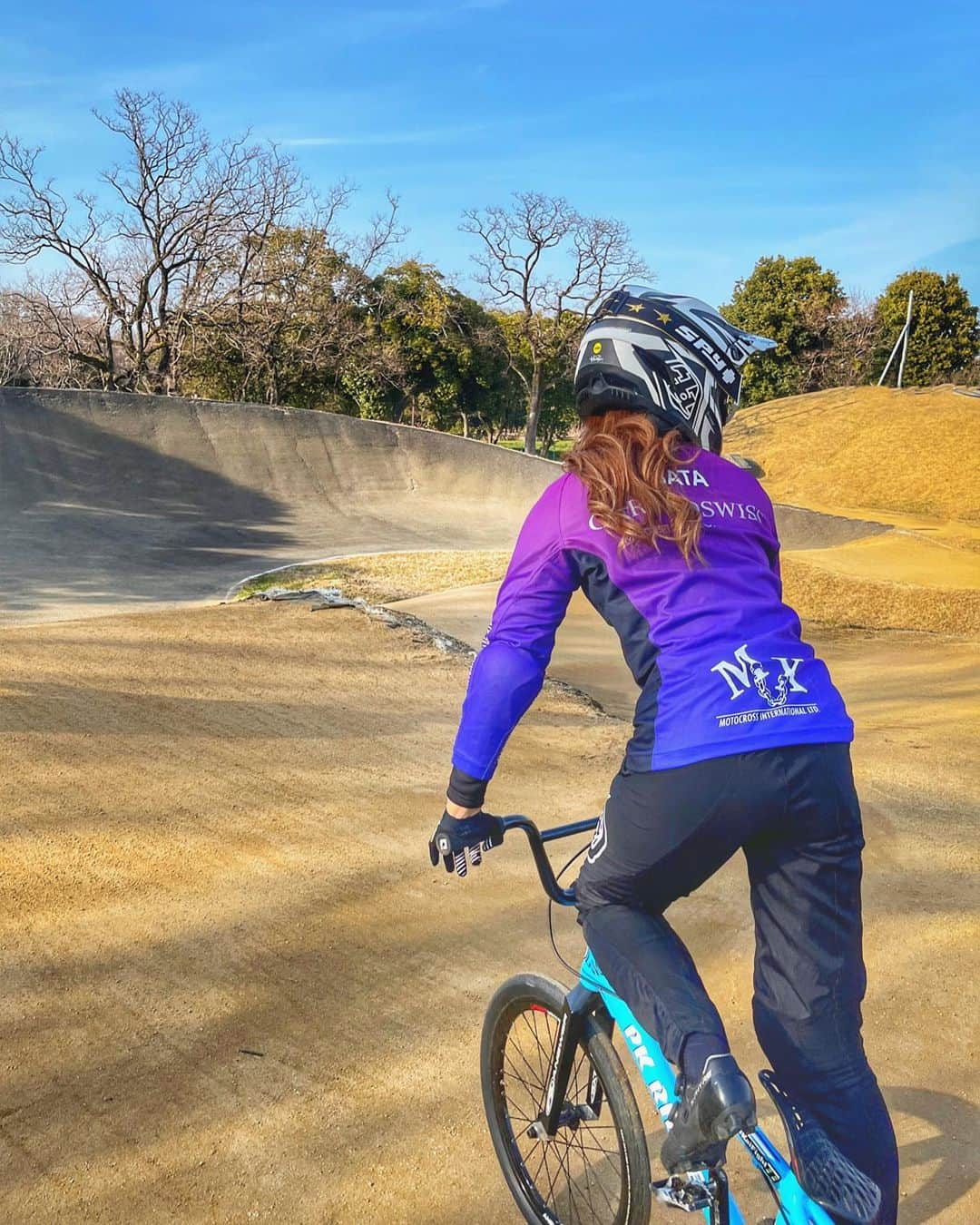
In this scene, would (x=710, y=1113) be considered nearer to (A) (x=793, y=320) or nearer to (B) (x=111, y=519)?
(B) (x=111, y=519)

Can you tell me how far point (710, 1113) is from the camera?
160cm

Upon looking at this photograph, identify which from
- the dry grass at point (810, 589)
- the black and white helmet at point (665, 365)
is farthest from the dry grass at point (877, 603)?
the black and white helmet at point (665, 365)

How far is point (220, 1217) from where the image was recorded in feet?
8.05

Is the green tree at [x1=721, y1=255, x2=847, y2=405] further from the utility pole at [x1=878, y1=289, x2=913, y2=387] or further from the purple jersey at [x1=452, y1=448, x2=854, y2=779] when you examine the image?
the purple jersey at [x1=452, y1=448, x2=854, y2=779]

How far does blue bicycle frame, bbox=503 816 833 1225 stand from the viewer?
1.72 meters

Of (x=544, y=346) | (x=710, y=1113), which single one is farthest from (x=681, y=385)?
(x=544, y=346)

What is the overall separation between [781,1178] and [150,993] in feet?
7.62

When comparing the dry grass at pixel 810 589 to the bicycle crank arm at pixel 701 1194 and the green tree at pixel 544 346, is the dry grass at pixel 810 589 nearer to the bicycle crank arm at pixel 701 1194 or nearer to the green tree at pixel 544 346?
the bicycle crank arm at pixel 701 1194

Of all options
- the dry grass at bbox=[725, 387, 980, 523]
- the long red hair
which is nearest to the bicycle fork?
the long red hair

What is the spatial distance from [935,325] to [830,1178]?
46.4 metres

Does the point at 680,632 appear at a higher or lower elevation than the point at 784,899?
higher

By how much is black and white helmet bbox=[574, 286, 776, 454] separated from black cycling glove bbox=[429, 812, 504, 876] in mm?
846

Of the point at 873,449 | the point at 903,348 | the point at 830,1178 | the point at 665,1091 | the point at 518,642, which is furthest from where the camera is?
the point at 903,348

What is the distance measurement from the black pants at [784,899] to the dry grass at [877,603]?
10.7m
